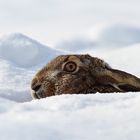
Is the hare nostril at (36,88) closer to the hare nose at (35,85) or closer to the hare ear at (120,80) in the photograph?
the hare nose at (35,85)

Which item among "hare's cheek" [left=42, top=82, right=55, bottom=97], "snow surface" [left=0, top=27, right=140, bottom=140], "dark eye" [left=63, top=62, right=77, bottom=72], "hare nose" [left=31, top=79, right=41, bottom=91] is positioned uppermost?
"dark eye" [left=63, top=62, right=77, bottom=72]

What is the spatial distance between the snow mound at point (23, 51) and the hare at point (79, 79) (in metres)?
4.03

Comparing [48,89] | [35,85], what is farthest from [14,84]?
[48,89]

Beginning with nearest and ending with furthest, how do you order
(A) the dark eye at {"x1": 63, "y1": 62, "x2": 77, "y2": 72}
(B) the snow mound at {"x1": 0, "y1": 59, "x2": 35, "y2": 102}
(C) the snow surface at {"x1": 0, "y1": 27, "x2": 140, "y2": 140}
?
(C) the snow surface at {"x1": 0, "y1": 27, "x2": 140, "y2": 140}
(A) the dark eye at {"x1": 63, "y1": 62, "x2": 77, "y2": 72}
(B) the snow mound at {"x1": 0, "y1": 59, "x2": 35, "y2": 102}

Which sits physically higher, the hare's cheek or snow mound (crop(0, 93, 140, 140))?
the hare's cheek

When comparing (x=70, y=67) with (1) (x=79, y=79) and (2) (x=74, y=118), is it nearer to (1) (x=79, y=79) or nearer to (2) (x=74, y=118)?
(1) (x=79, y=79)

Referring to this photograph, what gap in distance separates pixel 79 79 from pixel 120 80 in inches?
13.4

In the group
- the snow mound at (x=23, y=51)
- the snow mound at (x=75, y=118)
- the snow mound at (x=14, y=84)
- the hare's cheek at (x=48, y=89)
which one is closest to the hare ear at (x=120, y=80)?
the hare's cheek at (x=48, y=89)

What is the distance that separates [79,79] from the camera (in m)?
5.17

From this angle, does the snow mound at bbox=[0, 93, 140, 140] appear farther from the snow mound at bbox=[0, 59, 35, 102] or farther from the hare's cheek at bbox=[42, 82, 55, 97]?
the snow mound at bbox=[0, 59, 35, 102]

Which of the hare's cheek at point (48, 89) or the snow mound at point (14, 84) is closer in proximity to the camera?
the hare's cheek at point (48, 89)

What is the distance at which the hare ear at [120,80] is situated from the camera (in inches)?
197

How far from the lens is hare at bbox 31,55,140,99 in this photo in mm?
5047

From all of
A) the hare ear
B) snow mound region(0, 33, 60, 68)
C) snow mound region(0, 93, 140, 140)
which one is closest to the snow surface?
snow mound region(0, 93, 140, 140)
